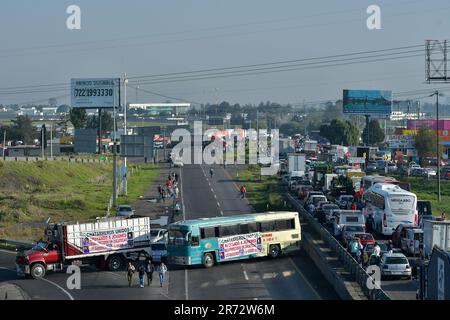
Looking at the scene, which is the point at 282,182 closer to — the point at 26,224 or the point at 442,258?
the point at 26,224

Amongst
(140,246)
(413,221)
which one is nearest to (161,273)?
(140,246)

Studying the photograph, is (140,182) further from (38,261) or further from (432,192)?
(38,261)

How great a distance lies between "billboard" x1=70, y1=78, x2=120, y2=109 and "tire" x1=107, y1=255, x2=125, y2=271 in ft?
187

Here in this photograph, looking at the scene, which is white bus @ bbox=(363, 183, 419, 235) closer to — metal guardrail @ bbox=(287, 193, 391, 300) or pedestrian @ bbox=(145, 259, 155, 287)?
metal guardrail @ bbox=(287, 193, 391, 300)

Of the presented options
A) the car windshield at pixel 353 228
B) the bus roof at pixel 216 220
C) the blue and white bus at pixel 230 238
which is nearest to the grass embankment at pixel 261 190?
the car windshield at pixel 353 228

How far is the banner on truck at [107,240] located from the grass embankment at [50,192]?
32.2ft

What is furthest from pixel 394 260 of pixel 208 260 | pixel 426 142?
pixel 426 142

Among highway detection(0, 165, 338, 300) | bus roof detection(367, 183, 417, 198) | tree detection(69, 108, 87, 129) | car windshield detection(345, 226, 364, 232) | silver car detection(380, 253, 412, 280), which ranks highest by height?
tree detection(69, 108, 87, 129)

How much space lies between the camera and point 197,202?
193ft

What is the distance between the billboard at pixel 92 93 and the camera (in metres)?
89.8

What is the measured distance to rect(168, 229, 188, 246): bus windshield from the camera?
33.4 m

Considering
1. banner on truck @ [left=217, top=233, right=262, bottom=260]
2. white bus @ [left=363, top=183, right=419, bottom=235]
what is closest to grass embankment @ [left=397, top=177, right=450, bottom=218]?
white bus @ [left=363, top=183, right=419, bottom=235]

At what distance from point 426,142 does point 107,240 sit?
256ft
